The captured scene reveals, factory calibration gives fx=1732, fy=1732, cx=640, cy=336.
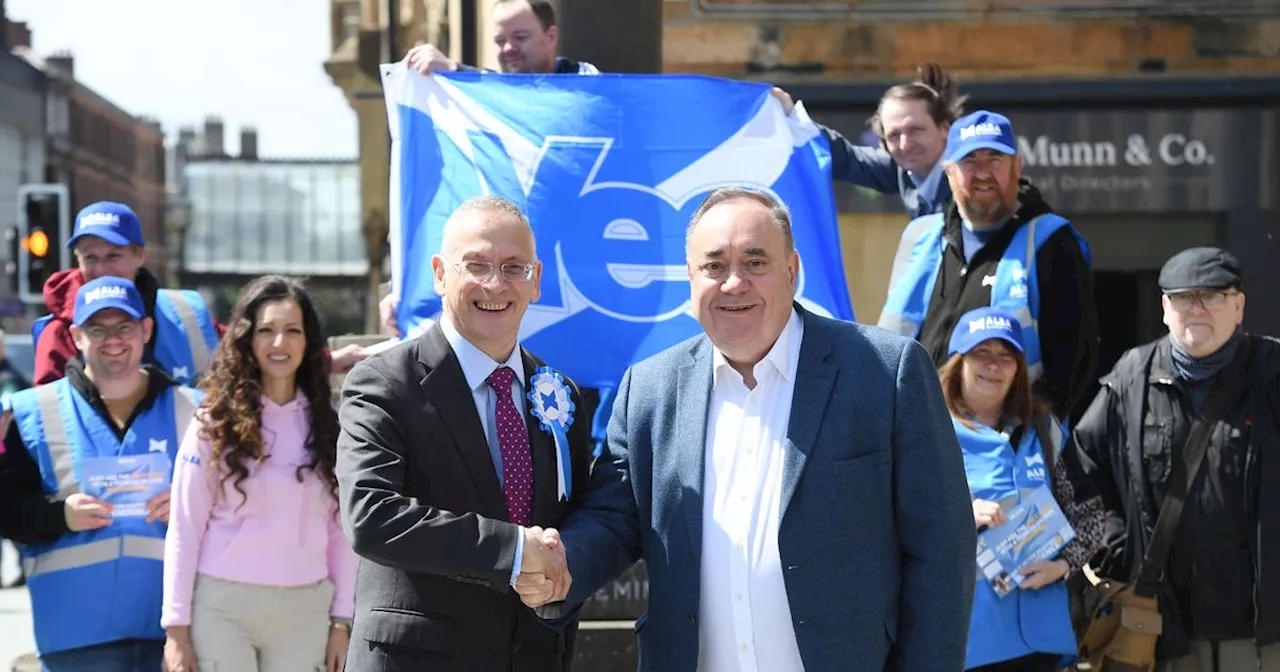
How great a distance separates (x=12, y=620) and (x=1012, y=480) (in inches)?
390

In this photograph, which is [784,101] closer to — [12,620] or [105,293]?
[105,293]

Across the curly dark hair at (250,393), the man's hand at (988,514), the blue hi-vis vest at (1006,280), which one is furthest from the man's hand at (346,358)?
the man's hand at (988,514)

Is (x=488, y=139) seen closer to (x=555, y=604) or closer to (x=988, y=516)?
(x=988, y=516)

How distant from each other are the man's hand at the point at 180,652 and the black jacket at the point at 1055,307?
2634mm

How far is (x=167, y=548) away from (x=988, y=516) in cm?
261

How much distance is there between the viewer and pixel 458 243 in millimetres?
4102

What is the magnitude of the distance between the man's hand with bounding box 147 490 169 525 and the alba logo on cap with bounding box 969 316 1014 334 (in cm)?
273

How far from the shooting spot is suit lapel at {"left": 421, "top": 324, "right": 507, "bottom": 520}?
4.01 m

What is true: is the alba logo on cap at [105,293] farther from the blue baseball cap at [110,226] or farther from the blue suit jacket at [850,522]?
the blue suit jacket at [850,522]

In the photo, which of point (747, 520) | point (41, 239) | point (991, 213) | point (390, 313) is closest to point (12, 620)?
point (41, 239)

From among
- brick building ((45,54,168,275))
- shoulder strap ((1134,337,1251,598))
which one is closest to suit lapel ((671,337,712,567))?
shoulder strap ((1134,337,1251,598))

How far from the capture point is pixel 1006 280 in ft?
19.4

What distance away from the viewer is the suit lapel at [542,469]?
13.5 feet

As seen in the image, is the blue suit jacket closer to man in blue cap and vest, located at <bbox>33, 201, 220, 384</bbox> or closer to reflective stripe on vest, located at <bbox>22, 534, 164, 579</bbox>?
reflective stripe on vest, located at <bbox>22, 534, 164, 579</bbox>
